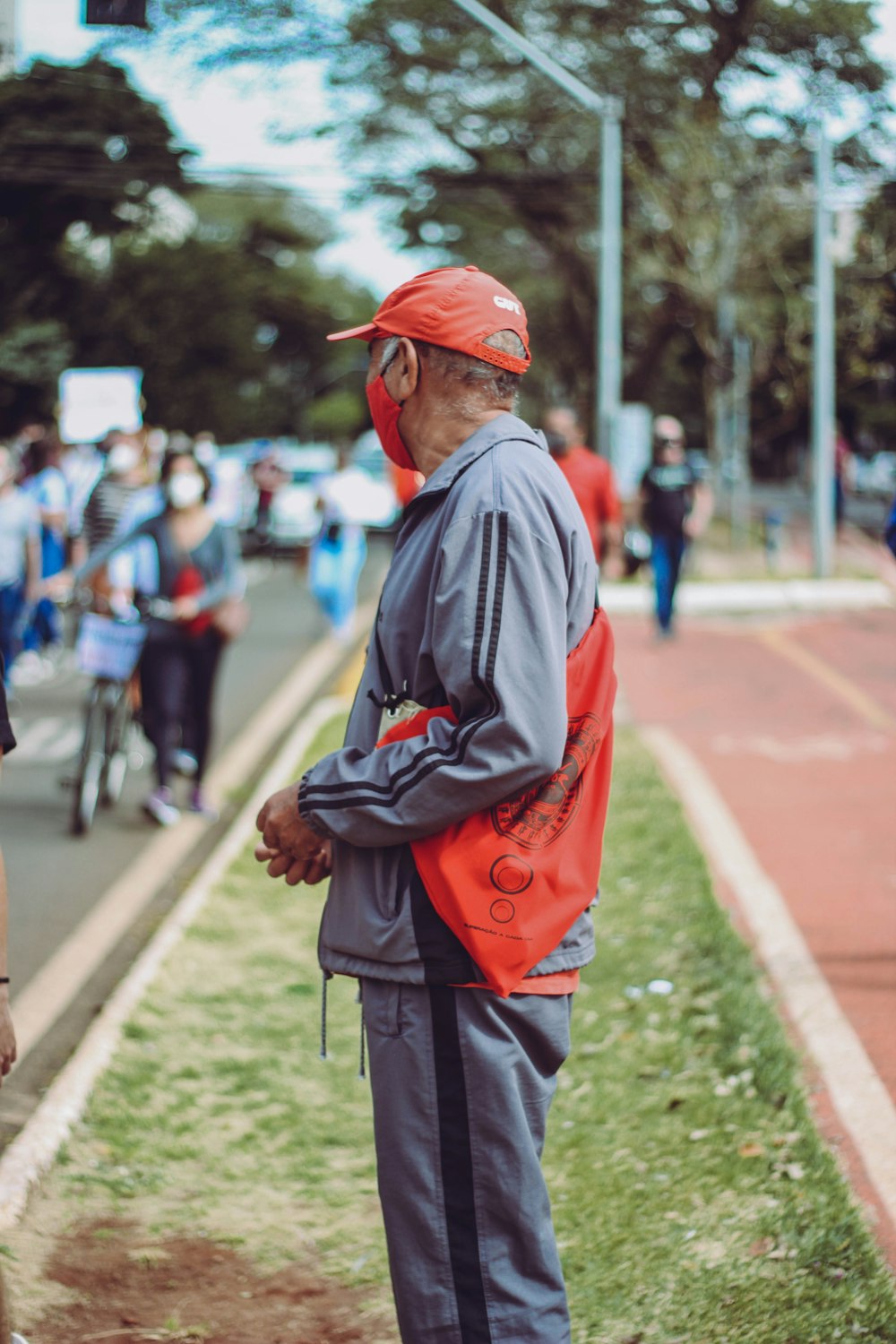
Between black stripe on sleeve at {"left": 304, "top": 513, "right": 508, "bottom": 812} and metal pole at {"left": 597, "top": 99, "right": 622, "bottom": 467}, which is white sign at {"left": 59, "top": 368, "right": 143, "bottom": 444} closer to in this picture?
metal pole at {"left": 597, "top": 99, "right": 622, "bottom": 467}

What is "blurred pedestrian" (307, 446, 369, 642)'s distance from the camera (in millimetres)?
14039

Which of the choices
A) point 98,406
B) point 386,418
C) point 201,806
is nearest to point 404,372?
point 386,418

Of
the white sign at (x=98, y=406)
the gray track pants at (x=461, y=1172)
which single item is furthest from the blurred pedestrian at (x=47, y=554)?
the gray track pants at (x=461, y=1172)

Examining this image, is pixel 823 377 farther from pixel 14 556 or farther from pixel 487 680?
pixel 487 680

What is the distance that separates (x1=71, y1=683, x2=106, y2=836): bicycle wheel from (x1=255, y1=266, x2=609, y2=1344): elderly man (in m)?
5.52

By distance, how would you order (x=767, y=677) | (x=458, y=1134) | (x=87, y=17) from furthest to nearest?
(x=767, y=677)
(x=87, y=17)
(x=458, y=1134)

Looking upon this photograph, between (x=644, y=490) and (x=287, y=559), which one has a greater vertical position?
(x=644, y=490)

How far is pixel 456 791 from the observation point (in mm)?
2422

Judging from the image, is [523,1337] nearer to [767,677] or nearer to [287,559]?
[767,677]

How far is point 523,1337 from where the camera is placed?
2545mm

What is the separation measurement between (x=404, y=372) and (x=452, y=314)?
0.12 m

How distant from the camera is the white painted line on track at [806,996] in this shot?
153 inches

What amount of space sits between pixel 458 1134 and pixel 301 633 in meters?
14.2

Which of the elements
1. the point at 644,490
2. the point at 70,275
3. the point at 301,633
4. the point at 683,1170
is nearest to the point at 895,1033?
the point at 683,1170
